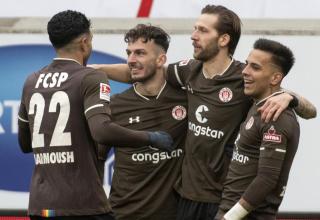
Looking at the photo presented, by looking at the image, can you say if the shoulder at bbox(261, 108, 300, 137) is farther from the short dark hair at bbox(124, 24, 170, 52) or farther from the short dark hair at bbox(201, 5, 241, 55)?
the short dark hair at bbox(124, 24, 170, 52)

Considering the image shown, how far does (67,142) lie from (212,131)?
101 centimetres

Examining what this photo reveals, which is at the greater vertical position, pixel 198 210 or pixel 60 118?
pixel 60 118

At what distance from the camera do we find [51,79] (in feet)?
20.6

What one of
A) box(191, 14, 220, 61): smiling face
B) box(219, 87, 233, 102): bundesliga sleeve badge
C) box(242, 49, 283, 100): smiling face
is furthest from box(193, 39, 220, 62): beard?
box(242, 49, 283, 100): smiling face

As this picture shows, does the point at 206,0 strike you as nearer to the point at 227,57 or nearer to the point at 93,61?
the point at 93,61

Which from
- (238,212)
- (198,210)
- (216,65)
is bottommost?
(198,210)

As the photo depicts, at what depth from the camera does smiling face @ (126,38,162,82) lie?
7.16m

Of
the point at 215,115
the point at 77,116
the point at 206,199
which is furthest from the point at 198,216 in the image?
the point at 77,116

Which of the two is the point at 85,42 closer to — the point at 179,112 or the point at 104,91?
the point at 104,91

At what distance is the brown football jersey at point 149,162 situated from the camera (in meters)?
7.07

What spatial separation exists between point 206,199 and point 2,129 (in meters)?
2.10

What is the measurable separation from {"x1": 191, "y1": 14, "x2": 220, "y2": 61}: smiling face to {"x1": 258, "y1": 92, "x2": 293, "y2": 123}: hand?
722mm

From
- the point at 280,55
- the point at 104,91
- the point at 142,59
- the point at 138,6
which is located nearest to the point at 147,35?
the point at 142,59

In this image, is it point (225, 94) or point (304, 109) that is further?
point (225, 94)
